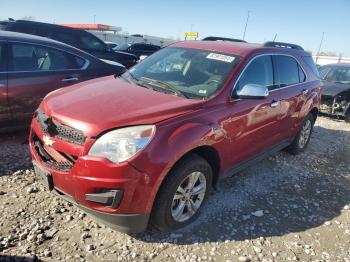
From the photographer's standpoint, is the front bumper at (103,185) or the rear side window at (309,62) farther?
the rear side window at (309,62)

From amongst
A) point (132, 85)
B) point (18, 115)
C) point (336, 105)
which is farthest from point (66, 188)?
point (336, 105)

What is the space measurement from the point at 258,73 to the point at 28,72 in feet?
10.6

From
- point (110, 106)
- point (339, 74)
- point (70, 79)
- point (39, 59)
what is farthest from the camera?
point (339, 74)

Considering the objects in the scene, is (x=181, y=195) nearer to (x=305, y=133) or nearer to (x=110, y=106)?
(x=110, y=106)

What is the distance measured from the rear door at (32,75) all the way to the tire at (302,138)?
379 centimetres

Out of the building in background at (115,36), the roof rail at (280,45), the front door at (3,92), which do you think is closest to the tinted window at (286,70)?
the roof rail at (280,45)

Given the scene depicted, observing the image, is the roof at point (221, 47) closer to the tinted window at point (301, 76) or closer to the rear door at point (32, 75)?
the tinted window at point (301, 76)

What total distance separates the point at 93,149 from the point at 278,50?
330cm

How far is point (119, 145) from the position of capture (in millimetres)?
2764

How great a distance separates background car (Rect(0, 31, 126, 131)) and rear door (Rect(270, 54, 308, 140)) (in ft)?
7.55

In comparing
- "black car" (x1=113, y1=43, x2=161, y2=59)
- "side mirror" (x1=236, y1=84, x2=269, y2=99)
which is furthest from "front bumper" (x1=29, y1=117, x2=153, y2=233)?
"black car" (x1=113, y1=43, x2=161, y2=59)

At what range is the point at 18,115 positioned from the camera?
4.93m

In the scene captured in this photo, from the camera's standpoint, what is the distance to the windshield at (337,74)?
1047 cm

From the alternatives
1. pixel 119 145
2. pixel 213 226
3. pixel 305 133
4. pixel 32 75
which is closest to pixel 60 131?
pixel 119 145
